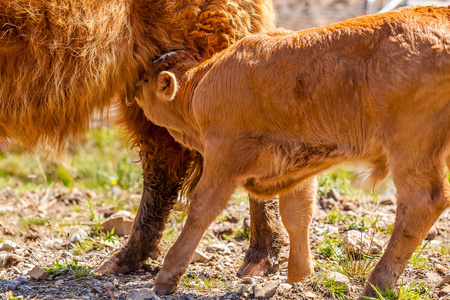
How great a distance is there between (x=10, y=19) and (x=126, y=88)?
844mm

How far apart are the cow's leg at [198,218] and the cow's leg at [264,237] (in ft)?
2.88

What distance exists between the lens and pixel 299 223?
3.94m

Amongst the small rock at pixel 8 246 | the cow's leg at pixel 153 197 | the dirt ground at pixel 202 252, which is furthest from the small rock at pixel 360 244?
the small rock at pixel 8 246

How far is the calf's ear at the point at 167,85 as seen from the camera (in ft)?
12.4

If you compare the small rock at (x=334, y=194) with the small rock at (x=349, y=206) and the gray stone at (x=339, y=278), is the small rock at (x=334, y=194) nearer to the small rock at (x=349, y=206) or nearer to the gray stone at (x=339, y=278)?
the small rock at (x=349, y=206)

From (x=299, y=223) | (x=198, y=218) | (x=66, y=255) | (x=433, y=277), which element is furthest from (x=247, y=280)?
(x=66, y=255)

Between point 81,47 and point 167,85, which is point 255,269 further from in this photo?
point 81,47

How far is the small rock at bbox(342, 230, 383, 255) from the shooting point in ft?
13.6

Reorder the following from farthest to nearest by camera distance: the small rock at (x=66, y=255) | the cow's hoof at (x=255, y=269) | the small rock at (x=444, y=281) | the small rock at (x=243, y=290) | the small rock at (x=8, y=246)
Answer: the small rock at (x=8, y=246) < the small rock at (x=66, y=255) < the cow's hoof at (x=255, y=269) < the small rock at (x=444, y=281) < the small rock at (x=243, y=290)

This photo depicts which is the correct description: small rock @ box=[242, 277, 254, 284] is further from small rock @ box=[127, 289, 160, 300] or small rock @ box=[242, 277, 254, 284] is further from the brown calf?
small rock @ box=[127, 289, 160, 300]

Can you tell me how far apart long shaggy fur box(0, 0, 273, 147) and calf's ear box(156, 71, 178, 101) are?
11.1 inches

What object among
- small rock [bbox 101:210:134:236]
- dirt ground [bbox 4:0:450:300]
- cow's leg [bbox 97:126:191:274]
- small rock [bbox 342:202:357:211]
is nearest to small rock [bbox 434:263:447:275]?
dirt ground [bbox 4:0:450:300]

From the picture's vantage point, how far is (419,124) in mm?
3064

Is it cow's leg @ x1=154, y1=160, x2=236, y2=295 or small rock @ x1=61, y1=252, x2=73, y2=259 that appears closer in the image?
cow's leg @ x1=154, y1=160, x2=236, y2=295
